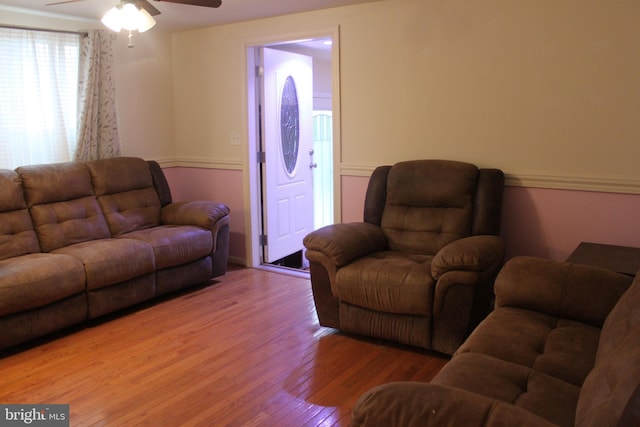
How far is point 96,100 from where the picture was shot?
14.5 ft

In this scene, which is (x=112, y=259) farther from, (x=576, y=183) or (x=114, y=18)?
(x=576, y=183)

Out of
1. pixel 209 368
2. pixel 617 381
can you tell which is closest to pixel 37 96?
pixel 209 368

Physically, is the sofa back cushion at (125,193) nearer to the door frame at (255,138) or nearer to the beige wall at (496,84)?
the door frame at (255,138)

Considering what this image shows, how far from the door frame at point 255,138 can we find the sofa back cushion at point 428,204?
2.31 feet

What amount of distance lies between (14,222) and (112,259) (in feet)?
2.47

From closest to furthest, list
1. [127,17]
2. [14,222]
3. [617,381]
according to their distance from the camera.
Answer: [617,381] < [127,17] < [14,222]

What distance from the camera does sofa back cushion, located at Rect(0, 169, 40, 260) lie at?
3605mm

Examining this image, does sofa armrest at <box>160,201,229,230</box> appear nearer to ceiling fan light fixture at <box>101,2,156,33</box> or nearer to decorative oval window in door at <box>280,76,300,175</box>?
decorative oval window in door at <box>280,76,300,175</box>

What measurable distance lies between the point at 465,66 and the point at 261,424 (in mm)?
2628

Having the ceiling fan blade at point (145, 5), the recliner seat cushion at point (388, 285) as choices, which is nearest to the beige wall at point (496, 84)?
the recliner seat cushion at point (388, 285)

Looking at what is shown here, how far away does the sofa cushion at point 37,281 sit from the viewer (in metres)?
3.06

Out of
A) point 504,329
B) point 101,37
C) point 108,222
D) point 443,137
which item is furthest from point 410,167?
point 101,37

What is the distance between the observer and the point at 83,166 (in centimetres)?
423

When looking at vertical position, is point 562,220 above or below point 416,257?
above
